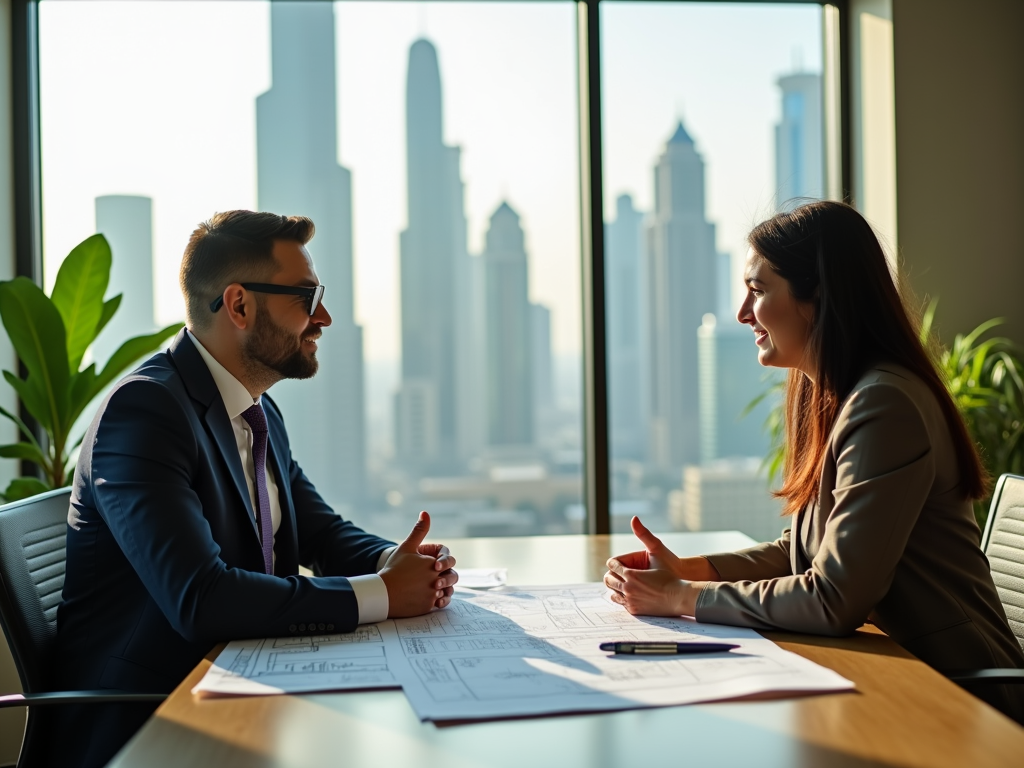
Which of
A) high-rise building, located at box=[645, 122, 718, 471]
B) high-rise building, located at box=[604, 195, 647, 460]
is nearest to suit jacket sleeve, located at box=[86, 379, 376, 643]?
high-rise building, located at box=[604, 195, 647, 460]

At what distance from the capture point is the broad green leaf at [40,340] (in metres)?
2.88

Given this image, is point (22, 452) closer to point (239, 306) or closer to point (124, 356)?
point (124, 356)

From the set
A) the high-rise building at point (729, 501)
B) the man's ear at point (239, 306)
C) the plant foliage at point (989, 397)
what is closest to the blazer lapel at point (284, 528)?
the man's ear at point (239, 306)

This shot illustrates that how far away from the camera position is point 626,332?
381 cm

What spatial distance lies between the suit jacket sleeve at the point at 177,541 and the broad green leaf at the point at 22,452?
1.42m

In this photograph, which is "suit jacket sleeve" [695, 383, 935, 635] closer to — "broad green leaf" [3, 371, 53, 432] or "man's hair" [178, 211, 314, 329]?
"man's hair" [178, 211, 314, 329]

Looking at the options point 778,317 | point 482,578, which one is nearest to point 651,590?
point 482,578

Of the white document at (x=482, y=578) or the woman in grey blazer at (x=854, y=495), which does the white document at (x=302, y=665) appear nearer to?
the white document at (x=482, y=578)

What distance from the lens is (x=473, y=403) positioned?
12.4 feet

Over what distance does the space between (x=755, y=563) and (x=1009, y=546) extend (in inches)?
22.0

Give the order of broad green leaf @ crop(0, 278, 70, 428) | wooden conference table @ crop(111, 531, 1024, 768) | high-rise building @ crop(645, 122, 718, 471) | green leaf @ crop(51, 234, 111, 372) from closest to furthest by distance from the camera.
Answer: wooden conference table @ crop(111, 531, 1024, 768) → broad green leaf @ crop(0, 278, 70, 428) → green leaf @ crop(51, 234, 111, 372) → high-rise building @ crop(645, 122, 718, 471)

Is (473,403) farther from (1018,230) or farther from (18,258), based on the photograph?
(1018,230)

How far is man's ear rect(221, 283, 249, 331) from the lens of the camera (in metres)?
2.03

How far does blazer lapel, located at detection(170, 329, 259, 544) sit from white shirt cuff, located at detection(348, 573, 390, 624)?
0.31 metres
